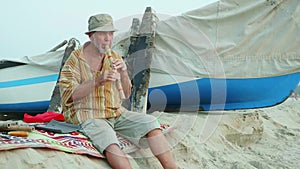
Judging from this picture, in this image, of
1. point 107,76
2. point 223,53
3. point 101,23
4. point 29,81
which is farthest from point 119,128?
point 29,81

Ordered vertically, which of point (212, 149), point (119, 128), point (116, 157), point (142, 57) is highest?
point (142, 57)

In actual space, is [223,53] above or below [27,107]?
above

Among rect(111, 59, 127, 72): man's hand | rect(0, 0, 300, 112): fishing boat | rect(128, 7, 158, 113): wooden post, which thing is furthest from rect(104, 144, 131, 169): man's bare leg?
rect(0, 0, 300, 112): fishing boat

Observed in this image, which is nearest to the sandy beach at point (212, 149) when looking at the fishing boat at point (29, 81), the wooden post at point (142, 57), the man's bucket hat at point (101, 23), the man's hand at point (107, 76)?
the wooden post at point (142, 57)

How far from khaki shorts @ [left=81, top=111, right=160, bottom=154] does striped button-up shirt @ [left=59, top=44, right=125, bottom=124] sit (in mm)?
68

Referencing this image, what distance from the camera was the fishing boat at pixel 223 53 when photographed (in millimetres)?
4469

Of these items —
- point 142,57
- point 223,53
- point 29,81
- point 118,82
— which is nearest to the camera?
point 118,82

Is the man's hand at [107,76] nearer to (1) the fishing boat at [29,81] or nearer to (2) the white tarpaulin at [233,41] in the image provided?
(2) the white tarpaulin at [233,41]

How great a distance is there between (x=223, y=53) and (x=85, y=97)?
2149 millimetres

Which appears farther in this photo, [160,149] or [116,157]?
[160,149]

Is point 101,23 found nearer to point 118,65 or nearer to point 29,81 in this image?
point 118,65

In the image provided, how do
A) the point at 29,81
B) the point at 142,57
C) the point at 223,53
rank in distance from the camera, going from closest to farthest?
the point at 142,57, the point at 223,53, the point at 29,81

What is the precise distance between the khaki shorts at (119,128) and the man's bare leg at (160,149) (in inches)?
2.0

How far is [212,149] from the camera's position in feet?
13.0
